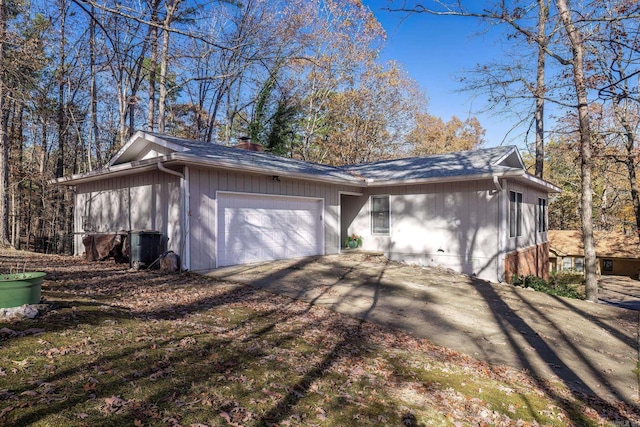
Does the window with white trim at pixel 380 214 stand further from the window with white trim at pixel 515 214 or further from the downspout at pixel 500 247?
the window with white trim at pixel 515 214

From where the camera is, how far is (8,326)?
3766 mm

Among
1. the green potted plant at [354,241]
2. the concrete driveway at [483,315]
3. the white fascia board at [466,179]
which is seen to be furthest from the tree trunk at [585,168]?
the green potted plant at [354,241]

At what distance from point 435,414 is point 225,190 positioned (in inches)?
291

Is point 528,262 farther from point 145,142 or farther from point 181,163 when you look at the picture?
point 145,142

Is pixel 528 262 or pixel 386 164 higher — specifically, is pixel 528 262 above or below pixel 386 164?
below

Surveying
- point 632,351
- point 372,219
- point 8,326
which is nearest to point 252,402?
point 8,326

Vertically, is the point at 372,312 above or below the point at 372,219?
below

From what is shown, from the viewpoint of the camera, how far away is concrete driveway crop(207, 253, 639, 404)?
15.8 feet

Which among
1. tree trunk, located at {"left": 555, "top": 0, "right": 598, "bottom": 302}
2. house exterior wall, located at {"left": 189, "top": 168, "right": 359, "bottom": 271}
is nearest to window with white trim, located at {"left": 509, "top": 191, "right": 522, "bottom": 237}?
tree trunk, located at {"left": 555, "top": 0, "right": 598, "bottom": 302}

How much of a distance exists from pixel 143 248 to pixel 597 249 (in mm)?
29343

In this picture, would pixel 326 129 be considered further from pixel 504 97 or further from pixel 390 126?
pixel 504 97

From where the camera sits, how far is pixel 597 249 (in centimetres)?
2612

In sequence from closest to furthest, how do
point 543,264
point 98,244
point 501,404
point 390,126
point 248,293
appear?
point 501,404, point 248,293, point 98,244, point 543,264, point 390,126

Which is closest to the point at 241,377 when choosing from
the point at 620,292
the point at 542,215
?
the point at 542,215
